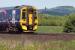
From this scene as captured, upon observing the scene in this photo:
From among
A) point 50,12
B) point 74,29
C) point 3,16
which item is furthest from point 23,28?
point 50,12

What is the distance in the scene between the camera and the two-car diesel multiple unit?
28.6 meters

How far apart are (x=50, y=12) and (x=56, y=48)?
41.6m

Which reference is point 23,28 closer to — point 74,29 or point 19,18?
point 19,18

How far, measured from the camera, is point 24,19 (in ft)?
94.8

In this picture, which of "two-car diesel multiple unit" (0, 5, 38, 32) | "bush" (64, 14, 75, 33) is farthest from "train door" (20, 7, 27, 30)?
"bush" (64, 14, 75, 33)

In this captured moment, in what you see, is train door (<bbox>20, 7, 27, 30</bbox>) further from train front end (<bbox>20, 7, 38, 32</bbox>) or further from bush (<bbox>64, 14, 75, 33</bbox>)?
bush (<bbox>64, 14, 75, 33</bbox>)

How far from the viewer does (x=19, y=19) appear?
2861 centimetres

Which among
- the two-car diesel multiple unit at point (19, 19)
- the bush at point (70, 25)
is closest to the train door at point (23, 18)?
the two-car diesel multiple unit at point (19, 19)

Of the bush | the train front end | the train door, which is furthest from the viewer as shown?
the bush

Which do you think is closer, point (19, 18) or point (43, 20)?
point (19, 18)

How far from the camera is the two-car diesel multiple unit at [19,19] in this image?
28.6m

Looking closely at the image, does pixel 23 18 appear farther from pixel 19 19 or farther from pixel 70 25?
pixel 70 25

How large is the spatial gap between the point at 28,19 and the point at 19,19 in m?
1.00

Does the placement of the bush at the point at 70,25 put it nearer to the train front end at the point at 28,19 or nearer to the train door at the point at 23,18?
the train front end at the point at 28,19
